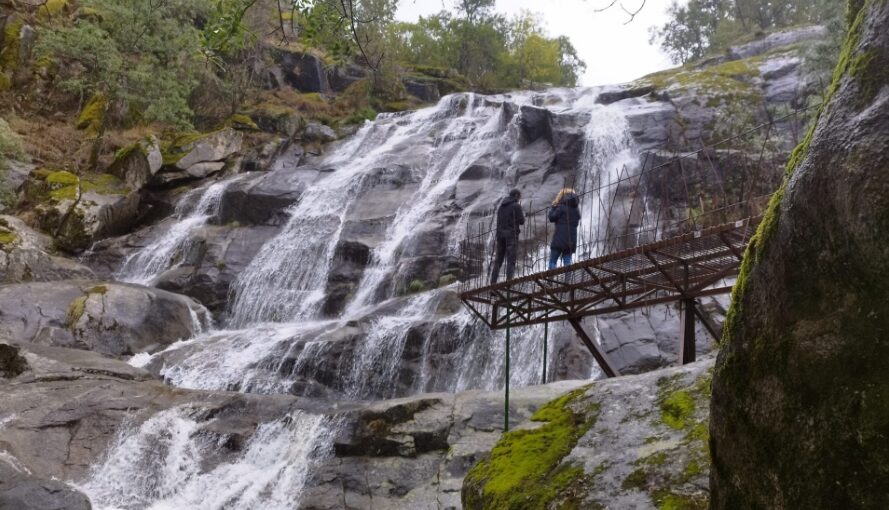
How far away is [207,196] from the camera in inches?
976

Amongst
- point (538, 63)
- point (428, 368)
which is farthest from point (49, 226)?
point (538, 63)

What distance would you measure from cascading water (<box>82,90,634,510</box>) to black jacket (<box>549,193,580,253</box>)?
14.8 feet

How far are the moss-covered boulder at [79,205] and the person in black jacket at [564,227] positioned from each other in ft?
62.6

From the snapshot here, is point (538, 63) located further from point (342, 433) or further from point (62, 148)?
point (342, 433)

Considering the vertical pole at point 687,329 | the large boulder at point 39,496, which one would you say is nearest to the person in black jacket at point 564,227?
the vertical pole at point 687,329

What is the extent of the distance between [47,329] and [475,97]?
20.5 meters

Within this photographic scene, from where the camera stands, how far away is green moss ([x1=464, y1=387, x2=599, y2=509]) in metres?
3.77

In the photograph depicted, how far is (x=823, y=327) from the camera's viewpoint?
202 centimetres

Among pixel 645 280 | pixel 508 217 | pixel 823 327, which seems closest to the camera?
pixel 823 327

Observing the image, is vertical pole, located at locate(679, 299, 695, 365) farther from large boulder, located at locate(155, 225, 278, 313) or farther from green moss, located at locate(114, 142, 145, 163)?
green moss, located at locate(114, 142, 145, 163)

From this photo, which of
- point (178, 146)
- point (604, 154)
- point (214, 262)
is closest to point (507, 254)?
point (604, 154)

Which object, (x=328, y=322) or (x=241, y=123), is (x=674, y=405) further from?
(x=241, y=123)

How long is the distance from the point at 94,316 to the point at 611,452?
15.1m

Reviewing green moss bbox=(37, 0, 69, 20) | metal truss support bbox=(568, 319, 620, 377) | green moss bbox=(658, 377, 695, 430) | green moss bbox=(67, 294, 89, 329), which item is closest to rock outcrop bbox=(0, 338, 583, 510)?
metal truss support bbox=(568, 319, 620, 377)
